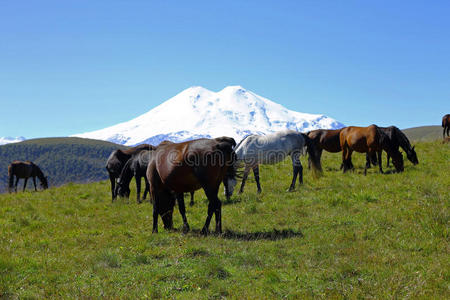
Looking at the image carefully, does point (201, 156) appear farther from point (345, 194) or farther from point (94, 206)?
point (94, 206)

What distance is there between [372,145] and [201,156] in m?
10.3

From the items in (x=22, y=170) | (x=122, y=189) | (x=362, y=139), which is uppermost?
(x=362, y=139)

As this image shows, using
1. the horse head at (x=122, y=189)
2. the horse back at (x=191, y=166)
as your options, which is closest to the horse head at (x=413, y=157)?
the horse back at (x=191, y=166)

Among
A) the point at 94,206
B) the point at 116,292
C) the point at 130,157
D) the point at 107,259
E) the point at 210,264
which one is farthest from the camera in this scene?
the point at 130,157

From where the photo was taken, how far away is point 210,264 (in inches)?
241

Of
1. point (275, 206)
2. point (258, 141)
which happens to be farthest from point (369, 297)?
point (258, 141)

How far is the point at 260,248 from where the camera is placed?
7.25 meters

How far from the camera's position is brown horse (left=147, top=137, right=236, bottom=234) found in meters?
8.59

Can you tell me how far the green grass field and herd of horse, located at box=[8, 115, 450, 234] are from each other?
0.95 metres

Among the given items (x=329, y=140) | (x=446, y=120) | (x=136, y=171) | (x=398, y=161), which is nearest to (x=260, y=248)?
(x=136, y=171)

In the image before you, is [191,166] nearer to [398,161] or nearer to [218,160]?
[218,160]

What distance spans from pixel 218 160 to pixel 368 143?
10001mm

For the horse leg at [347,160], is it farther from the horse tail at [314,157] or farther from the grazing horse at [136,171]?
the grazing horse at [136,171]

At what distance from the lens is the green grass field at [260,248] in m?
5.31
